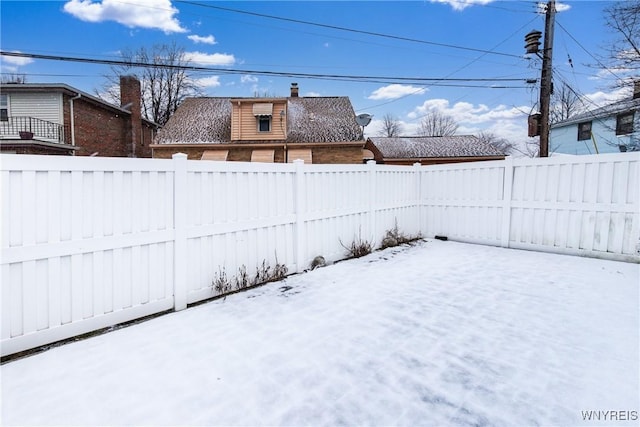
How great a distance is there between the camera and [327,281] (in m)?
4.42

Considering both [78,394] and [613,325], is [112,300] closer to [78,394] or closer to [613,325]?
[78,394]

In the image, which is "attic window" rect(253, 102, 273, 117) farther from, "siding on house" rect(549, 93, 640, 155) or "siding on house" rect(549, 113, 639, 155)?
"siding on house" rect(549, 113, 639, 155)

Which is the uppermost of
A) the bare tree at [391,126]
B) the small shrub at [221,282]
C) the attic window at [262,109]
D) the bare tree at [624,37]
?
the bare tree at [391,126]

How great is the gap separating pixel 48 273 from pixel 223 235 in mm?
1630

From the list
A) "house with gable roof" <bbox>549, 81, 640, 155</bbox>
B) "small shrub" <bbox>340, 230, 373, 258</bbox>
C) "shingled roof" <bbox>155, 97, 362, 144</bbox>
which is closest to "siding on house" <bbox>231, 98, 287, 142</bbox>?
"shingled roof" <bbox>155, 97, 362, 144</bbox>

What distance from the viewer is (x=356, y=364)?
7.80 feet

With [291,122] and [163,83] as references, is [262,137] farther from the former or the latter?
[163,83]

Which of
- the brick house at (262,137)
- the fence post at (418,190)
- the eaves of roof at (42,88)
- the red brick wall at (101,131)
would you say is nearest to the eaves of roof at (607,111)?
the brick house at (262,137)

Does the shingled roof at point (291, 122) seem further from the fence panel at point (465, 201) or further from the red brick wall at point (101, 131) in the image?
the fence panel at point (465, 201)

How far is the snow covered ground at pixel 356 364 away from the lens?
1.88 metres

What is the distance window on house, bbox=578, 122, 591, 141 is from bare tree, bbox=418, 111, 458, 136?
21.9 meters

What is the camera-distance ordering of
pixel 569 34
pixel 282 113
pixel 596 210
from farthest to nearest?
pixel 282 113 < pixel 569 34 < pixel 596 210

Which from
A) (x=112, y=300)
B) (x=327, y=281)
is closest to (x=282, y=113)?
(x=327, y=281)

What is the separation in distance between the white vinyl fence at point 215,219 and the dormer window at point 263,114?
37.4ft
